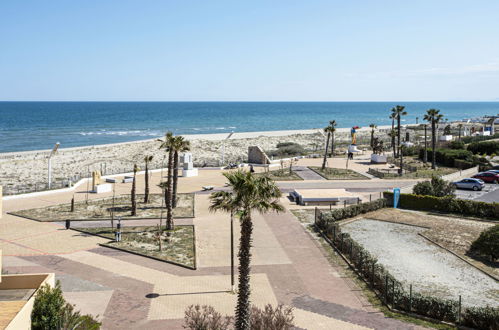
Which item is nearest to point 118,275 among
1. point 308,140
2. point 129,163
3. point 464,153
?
point 129,163

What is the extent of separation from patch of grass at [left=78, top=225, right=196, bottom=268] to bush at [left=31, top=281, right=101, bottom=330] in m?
8.87

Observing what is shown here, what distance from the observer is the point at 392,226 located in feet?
107

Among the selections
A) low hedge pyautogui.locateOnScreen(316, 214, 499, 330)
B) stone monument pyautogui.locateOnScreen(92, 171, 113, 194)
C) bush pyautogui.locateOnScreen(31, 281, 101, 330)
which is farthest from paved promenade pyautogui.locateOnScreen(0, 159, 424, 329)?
stone monument pyautogui.locateOnScreen(92, 171, 113, 194)

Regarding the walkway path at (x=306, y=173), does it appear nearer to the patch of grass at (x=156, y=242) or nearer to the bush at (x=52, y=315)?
the patch of grass at (x=156, y=242)

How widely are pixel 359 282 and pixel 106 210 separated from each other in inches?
900

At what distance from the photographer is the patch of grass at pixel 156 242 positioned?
84.4 ft

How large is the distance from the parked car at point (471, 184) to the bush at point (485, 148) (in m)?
→ 22.7

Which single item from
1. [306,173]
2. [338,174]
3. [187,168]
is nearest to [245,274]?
[187,168]

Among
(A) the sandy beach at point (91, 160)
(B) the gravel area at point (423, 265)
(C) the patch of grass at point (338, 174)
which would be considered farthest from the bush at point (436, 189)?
(A) the sandy beach at point (91, 160)

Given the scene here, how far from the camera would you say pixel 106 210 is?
36688 millimetres

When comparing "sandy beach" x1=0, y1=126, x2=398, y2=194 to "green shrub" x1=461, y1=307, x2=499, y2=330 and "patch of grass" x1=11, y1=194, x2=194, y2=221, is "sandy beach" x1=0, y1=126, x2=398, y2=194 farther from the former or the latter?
"green shrub" x1=461, y1=307, x2=499, y2=330

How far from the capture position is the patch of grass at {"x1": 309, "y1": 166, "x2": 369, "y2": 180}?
170ft

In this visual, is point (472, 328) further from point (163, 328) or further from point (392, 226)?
point (392, 226)

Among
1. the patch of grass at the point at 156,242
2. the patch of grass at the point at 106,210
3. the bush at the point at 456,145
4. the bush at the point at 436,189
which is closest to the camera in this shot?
the patch of grass at the point at 156,242
